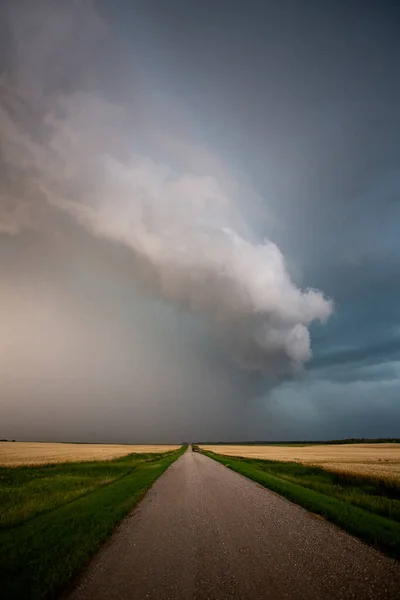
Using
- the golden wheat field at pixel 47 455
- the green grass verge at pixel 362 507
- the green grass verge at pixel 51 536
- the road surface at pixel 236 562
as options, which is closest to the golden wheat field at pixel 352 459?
the green grass verge at pixel 362 507

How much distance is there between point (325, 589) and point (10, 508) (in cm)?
1376

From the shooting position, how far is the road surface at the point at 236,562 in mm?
5859

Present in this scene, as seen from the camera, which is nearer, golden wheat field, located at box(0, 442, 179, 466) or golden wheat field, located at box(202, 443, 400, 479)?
golden wheat field, located at box(202, 443, 400, 479)

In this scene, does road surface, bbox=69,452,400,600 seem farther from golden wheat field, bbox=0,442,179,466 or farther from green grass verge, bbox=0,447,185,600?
golden wheat field, bbox=0,442,179,466

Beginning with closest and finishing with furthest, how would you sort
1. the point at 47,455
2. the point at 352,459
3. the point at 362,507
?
the point at 362,507 < the point at 352,459 < the point at 47,455

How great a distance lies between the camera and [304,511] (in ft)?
40.2

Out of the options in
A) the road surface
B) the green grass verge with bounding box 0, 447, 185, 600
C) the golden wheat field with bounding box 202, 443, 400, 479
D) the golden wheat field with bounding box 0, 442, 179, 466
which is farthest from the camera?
the golden wheat field with bounding box 0, 442, 179, 466

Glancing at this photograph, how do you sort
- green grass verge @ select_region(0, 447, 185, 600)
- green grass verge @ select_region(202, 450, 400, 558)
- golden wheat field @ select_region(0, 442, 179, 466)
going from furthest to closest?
golden wheat field @ select_region(0, 442, 179, 466) → green grass verge @ select_region(202, 450, 400, 558) → green grass verge @ select_region(0, 447, 185, 600)

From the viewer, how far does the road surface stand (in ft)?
19.2

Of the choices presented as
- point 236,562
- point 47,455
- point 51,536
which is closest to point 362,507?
point 236,562

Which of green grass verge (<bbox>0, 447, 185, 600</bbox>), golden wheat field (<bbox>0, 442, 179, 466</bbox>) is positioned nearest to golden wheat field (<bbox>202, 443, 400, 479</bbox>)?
green grass verge (<bbox>0, 447, 185, 600</bbox>)

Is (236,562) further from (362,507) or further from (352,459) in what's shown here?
(352,459)

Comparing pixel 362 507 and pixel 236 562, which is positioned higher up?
pixel 236 562

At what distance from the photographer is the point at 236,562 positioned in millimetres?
7234
